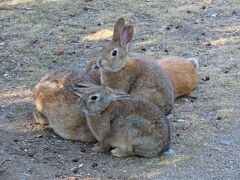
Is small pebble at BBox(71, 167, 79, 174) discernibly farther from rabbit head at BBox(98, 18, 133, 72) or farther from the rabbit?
the rabbit

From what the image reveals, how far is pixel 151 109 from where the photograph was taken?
638cm

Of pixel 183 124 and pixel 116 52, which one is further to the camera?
pixel 116 52

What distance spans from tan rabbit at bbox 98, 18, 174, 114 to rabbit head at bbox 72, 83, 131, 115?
2.19 ft

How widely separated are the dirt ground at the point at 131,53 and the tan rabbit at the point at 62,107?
111 millimetres

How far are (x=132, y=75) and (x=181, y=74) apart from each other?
101 cm

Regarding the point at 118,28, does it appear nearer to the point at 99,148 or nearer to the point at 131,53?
the point at 99,148

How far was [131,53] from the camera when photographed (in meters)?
9.30

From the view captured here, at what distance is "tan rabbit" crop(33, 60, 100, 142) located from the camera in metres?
6.71

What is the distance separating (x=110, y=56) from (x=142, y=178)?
1847mm

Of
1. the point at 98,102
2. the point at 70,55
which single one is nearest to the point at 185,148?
the point at 98,102

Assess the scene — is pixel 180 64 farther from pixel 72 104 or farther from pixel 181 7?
pixel 181 7

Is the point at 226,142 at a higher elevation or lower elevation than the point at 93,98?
lower

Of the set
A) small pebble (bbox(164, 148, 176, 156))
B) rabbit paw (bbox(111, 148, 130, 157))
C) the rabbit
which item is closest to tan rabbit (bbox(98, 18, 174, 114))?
the rabbit

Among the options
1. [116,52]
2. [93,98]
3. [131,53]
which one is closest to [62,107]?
[93,98]
